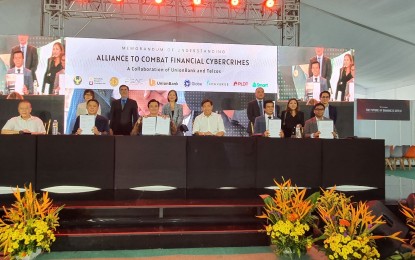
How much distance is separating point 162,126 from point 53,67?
11.3 feet

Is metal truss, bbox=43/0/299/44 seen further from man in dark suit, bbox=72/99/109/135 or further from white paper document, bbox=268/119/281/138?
white paper document, bbox=268/119/281/138

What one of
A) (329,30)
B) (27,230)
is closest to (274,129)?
(27,230)

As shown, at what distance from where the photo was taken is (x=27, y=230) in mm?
1982

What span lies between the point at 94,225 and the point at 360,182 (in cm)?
230

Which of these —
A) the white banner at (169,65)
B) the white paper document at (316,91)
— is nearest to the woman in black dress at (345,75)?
the white paper document at (316,91)

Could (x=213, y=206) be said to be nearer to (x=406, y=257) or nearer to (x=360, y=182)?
(x=406, y=257)

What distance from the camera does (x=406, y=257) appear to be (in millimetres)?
1808

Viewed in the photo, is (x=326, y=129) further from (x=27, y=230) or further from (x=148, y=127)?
(x=27, y=230)

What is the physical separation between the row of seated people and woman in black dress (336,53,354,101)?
1.85 meters

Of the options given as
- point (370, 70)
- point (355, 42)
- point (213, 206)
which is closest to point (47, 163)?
point (213, 206)

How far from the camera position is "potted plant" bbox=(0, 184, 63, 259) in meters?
1.93

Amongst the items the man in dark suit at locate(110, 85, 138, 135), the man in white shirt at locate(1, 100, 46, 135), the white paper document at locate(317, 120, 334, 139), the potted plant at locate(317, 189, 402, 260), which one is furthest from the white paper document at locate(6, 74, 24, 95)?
the potted plant at locate(317, 189, 402, 260)

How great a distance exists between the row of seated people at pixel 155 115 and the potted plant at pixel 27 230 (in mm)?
1026

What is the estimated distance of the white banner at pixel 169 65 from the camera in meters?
5.70
